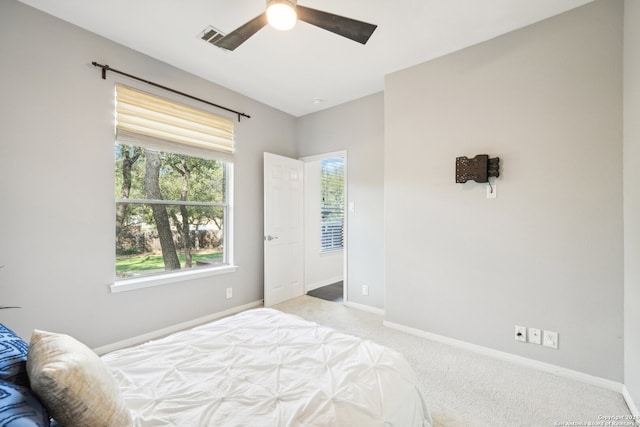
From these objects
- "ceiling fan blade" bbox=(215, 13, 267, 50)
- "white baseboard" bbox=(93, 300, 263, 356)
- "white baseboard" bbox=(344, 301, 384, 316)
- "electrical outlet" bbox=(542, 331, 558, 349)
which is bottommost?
"white baseboard" bbox=(344, 301, 384, 316)

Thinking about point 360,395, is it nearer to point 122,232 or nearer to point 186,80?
point 122,232

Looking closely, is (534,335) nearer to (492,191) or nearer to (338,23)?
(492,191)

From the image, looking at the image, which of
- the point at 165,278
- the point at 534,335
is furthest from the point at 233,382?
the point at 534,335

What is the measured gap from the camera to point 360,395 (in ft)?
3.67

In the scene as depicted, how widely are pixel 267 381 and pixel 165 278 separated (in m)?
2.19

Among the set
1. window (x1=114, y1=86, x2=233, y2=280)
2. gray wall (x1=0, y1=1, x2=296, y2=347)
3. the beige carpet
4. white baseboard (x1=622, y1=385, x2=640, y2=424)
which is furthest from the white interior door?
white baseboard (x1=622, y1=385, x2=640, y2=424)

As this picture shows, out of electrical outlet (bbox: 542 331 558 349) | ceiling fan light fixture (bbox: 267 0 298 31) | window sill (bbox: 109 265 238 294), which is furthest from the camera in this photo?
window sill (bbox: 109 265 238 294)

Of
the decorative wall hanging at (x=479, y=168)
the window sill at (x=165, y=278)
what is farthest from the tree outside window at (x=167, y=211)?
the decorative wall hanging at (x=479, y=168)

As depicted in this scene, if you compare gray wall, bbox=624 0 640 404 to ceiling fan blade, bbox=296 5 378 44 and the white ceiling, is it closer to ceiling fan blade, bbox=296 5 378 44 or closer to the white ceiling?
the white ceiling

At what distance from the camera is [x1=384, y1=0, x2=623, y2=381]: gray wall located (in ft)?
6.63

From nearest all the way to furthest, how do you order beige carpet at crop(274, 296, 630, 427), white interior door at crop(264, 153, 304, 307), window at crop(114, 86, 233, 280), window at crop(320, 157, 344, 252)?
beige carpet at crop(274, 296, 630, 427) < window at crop(114, 86, 233, 280) < white interior door at crop(264, 153, 304, 307) < window at crop(320, 157, 344, 252)

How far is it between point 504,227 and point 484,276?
0.48m

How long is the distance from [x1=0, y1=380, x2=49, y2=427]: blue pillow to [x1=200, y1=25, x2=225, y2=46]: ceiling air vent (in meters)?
2.56

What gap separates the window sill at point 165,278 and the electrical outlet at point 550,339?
3.18 metres
